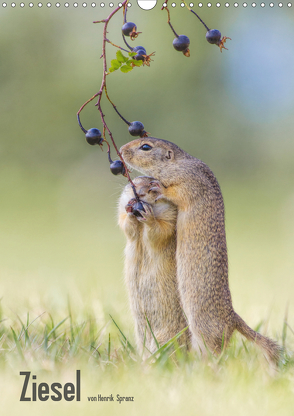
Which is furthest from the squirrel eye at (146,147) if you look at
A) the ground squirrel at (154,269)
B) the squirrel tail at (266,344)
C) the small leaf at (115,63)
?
the squirrel tail at (266,344)

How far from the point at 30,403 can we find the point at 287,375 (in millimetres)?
1716

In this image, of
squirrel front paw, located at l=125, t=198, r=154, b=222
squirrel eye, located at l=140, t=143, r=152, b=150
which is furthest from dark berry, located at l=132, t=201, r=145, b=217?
squirrel eye, located at l=140, t=143, r=152, b=150

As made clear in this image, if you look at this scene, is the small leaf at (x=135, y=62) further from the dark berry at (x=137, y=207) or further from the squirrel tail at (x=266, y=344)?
the squirrel tail at (x=266, y=344)

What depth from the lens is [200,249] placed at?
11.6 ft

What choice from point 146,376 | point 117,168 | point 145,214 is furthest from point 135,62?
point 146,376

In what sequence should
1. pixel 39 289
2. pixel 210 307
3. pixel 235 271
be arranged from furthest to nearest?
pixel 235 271 < pixel 39 289 < pixel 210 307

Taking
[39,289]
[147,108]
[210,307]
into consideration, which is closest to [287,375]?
[210,307]

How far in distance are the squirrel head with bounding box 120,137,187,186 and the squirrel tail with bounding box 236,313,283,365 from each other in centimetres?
122

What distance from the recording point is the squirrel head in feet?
12.3

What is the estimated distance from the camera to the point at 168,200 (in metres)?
3.73

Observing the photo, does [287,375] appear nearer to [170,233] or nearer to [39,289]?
[170,233]

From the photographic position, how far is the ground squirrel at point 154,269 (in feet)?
12.2

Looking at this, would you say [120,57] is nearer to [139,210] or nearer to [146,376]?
[139,210]

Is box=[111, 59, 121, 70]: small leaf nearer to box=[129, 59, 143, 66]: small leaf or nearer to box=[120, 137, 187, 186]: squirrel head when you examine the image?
box=[129, 59, 143, 66]: small leaf
